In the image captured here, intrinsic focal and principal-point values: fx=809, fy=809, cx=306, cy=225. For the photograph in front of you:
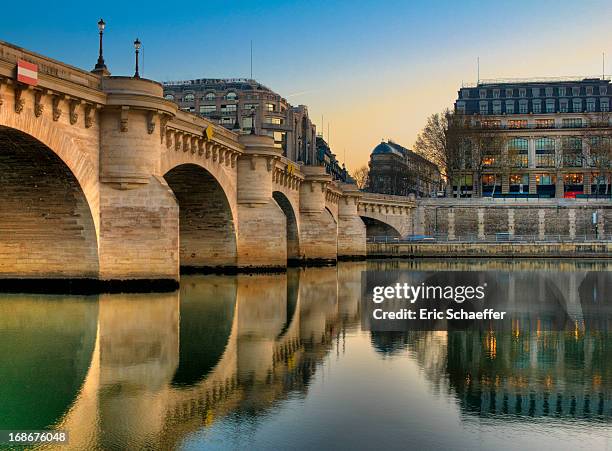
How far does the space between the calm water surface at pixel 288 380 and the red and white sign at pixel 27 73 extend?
802cm

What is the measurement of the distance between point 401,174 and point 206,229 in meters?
101

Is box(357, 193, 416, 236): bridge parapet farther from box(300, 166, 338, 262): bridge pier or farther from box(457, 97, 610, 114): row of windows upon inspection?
box(457, 97, 610, 114): row of windows

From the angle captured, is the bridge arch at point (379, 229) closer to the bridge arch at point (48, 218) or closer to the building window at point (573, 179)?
the building window at point (573, 179)

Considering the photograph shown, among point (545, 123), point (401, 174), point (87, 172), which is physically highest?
point (545, 123)

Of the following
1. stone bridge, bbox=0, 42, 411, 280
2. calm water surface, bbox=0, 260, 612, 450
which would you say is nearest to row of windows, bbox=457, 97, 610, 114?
stone bridge, bbox=0, 42, 411, 280

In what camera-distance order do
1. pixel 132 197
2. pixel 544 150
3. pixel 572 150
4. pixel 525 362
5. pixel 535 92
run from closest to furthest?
pixel 525 362 < pixel 132 197 < pixel 572 150 < pixel 544 150 < pixel 535 92

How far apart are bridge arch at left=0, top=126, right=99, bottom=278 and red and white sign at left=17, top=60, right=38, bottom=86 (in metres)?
4.11

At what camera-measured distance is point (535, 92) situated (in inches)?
5556

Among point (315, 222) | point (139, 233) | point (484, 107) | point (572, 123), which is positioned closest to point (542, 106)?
point (572, 123)

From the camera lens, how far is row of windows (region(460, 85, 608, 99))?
459 feet

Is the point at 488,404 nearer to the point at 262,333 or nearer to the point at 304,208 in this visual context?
the point at 262,333

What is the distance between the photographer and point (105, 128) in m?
35.1

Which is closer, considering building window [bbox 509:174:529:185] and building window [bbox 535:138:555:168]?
building window [bbox 509:174:529:185]

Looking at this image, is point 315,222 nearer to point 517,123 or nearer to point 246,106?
point 246,106
